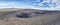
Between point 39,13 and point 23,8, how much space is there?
192mm

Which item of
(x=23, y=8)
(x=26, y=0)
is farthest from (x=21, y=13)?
(x=26, y=0)

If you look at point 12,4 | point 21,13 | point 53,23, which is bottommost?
point 53,23

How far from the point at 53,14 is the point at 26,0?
1.14 ft

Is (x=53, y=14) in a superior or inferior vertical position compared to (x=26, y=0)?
inferior

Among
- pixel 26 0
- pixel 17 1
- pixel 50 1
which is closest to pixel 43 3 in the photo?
pixel 50 1

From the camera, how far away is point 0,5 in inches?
44.3

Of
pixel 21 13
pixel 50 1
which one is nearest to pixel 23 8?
pixel 21 13

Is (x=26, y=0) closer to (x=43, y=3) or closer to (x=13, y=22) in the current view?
(x=43, y=3)

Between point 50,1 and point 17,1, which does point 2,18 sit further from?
point 50,1

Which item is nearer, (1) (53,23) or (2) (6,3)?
(1) (53,23)

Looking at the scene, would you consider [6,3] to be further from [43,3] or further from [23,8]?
[43,3]

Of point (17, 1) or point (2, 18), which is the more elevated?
point (17, 1)

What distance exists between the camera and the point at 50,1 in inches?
44.9

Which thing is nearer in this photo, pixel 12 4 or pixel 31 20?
pixel 31 20
